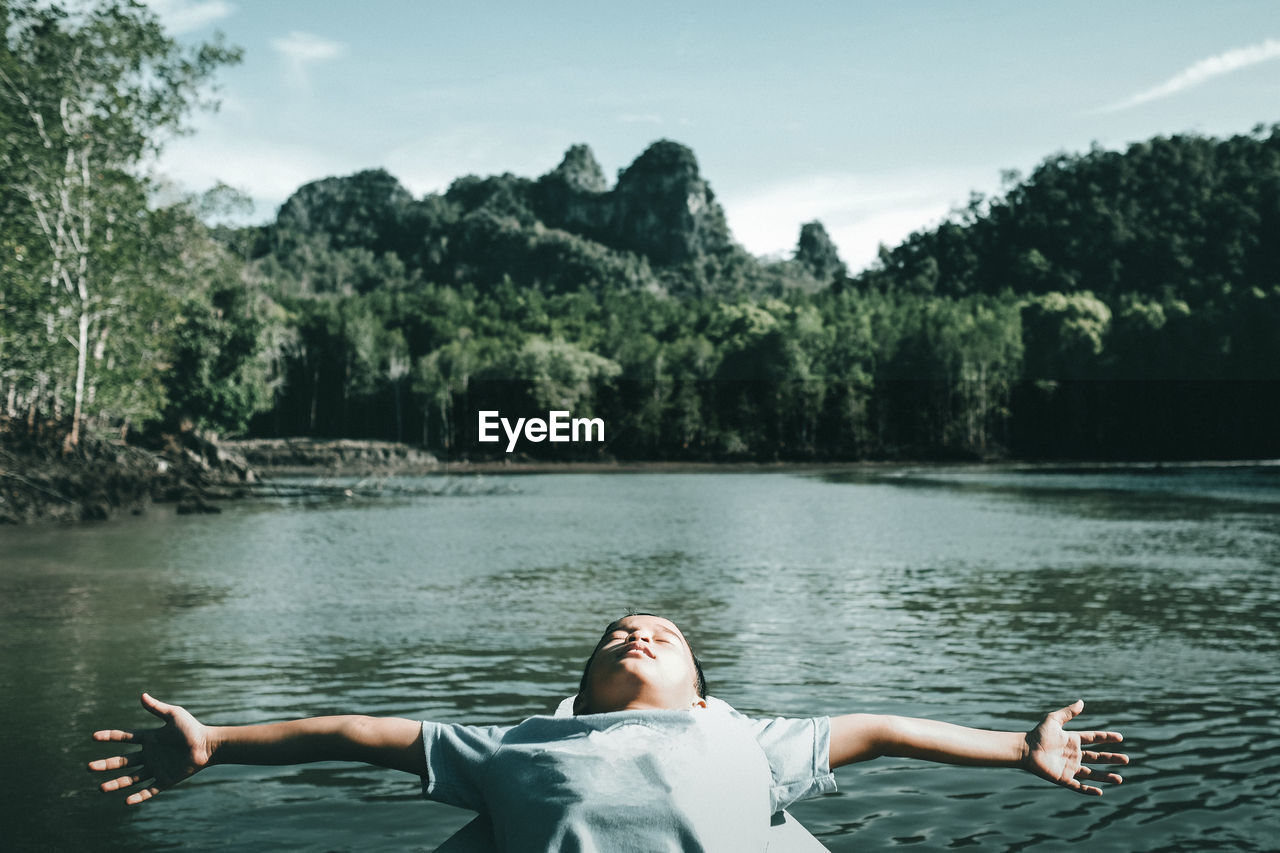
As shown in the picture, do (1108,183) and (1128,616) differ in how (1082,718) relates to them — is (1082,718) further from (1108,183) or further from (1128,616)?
(1108,183)

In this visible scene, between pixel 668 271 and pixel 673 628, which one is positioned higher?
pixel 668 271

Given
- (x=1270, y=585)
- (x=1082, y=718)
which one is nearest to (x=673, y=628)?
(x=1082, y=718)

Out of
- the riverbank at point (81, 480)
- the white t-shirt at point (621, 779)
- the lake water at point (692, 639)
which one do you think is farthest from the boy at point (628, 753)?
the riverbank at point (81, 480)

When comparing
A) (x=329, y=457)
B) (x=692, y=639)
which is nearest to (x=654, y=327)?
(x=329, y=457)

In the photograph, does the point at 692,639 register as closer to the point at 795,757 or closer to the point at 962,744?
the point at 962,744

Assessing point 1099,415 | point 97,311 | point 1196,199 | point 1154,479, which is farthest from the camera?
point 1196,199

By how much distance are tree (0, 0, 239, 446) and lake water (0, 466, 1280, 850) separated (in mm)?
6841

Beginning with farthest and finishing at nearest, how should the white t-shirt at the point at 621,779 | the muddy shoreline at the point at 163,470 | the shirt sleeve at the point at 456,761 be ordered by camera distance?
the muddy shoreline at the point at 163,470 → the shirt sleeve at the point at 456,761 → the white t-shirt at the point at 621,779

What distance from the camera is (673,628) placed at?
322 centimetres

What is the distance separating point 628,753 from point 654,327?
12284 cm

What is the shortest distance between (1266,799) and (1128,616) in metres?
8.88

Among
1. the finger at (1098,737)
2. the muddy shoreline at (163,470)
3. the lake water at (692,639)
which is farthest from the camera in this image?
the muddy shoreline at (163,470)

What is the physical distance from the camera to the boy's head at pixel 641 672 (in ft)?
10.1

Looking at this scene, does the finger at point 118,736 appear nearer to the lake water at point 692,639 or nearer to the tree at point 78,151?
the lake water at point 692,639
